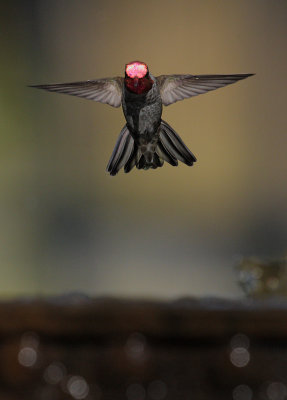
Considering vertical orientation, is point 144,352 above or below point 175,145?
below

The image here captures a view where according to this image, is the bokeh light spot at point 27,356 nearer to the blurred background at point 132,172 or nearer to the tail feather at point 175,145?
the tail feather at point 175,145

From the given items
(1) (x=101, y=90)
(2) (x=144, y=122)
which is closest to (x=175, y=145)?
(2) (x=144, y=122)

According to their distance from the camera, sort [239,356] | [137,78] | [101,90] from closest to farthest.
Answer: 1. [239,356]
2. [137,78]
3. [101,90]

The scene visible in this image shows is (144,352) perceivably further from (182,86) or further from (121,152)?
(182,86)

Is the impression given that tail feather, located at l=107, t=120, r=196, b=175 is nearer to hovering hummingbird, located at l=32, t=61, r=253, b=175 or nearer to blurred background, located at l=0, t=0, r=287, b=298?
hovering hummingbird, located at l=32, t=61, r=253, b=175

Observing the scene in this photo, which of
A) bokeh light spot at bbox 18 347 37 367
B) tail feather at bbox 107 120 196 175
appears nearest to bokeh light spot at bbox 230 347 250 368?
bokeh light spot at bbox 18 347 37 367
